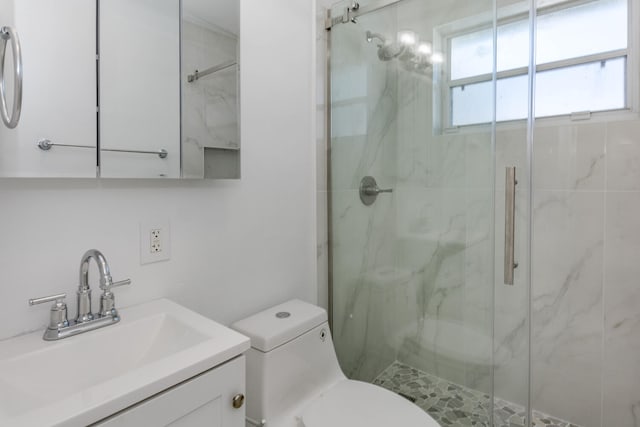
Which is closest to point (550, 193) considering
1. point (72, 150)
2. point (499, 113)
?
point (499, 113)

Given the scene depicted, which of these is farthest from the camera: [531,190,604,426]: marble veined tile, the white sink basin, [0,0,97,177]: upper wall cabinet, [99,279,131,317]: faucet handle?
[531,190,604,426]: marble veined tile

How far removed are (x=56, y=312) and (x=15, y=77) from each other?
539mm

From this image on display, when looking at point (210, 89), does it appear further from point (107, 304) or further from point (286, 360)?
point (286, 360)

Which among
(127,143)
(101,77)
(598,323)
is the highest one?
(101,77)

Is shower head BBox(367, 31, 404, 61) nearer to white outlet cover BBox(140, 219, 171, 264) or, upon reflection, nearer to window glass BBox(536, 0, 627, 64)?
window glass BBox(536, 0, 627, 64)

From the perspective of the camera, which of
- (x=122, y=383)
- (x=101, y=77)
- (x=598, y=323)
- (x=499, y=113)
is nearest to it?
(x=122, y=383)

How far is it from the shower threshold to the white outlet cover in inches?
49.3

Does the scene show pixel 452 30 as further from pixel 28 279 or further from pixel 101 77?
pixel 28 279

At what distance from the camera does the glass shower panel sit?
1.50 m

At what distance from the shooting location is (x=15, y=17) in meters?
0.84

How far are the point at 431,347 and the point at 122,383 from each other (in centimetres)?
137

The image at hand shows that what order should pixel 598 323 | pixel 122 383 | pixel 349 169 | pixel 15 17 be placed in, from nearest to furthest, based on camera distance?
pixel 122 383 → pixel 15 17 → pixel 598 323 → pixel 349 169

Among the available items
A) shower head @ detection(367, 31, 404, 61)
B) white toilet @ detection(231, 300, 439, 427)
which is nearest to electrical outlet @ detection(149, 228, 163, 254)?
white toilet @ detection(231, 300, 439, 427)

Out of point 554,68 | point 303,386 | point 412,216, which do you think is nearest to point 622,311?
point 412,216
